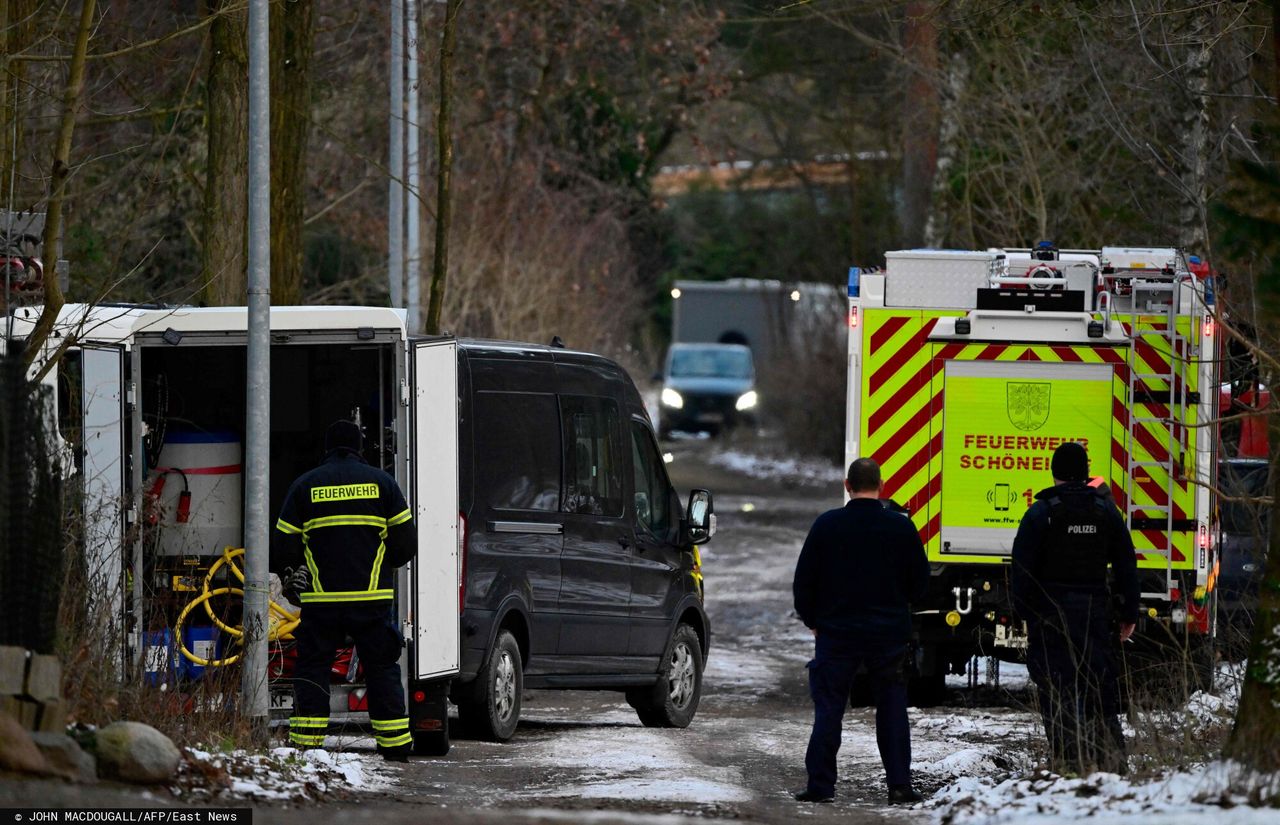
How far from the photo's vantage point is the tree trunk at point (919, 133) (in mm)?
24234

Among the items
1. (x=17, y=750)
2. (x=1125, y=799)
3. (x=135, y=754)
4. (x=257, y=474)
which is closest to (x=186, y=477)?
(x=257, y=474)

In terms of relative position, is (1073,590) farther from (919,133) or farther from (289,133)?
(919,133)

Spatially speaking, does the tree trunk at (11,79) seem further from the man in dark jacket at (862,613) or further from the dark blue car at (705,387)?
the dark blue car at (705,387)

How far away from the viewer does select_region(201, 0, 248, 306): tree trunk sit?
13.6m

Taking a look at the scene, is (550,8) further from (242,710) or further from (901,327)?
(242,710)

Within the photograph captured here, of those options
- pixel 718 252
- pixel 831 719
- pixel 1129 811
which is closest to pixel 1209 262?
pixel 831 719

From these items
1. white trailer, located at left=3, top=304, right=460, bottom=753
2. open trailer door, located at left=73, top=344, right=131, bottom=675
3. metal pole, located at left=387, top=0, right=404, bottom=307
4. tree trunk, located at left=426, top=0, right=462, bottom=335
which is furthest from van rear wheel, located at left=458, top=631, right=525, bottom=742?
metal pole, located at left=387, top=0, right=404, bottom=307

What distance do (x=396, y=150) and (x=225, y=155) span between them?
6334 mm

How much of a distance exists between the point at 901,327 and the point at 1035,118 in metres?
9.02

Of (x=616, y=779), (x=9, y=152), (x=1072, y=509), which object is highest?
(x=9, y=152)

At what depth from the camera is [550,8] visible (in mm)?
27688

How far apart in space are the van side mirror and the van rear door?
9.48 feet

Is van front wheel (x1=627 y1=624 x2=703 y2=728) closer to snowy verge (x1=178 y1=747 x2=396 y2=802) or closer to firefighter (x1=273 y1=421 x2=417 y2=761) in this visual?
firefighter (x1=273 y1=421 x2=417 y2=761)

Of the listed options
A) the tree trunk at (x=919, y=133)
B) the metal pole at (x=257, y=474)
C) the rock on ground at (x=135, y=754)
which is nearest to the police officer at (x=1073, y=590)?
the metal pole at (x=257, y=474)
